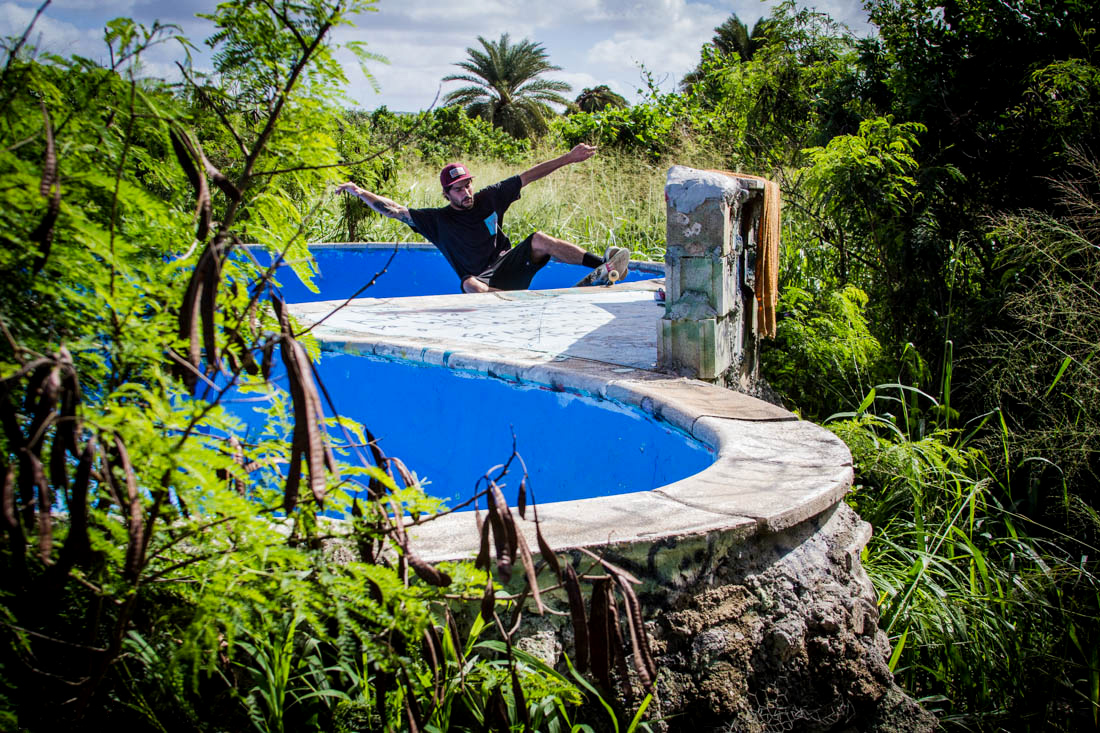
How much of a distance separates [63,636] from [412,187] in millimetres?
13058

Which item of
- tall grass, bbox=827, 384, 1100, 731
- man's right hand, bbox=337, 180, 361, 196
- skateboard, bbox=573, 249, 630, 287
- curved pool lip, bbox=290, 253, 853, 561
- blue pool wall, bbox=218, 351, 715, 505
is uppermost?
man's right hand, bbox=337, 180, 361, 196

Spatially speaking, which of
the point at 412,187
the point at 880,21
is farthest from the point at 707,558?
the point at 412,187

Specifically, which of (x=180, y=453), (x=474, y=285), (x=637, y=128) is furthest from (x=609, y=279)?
(x=637, y=128)

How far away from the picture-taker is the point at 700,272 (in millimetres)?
4094

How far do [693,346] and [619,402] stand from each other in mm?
482

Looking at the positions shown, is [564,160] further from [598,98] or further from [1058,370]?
[598,98]

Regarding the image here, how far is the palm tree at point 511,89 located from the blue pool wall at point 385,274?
1675cm

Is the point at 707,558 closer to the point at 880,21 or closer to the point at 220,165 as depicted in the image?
the point at 220,165

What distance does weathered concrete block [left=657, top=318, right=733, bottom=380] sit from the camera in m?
4.09

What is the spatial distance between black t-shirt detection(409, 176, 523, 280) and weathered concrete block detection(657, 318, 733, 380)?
177 inches

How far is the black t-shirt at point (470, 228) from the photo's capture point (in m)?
8.44

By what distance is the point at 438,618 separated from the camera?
1.99 metres

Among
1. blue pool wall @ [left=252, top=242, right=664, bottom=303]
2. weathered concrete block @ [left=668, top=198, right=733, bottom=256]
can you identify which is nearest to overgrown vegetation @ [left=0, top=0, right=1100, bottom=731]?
weathered concrete block @ [left=668, top=198, right=733, bottom=256]

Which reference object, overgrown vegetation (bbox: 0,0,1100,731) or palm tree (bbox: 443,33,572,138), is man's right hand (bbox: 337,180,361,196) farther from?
palm tree (bbox: 443,33,572,138)
